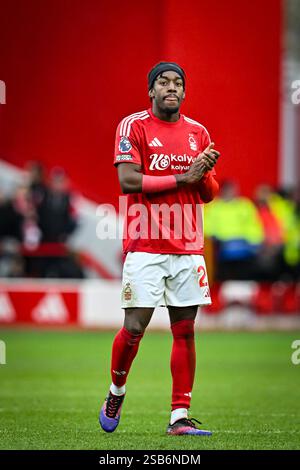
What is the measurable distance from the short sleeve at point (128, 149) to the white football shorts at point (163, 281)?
0.64 meters

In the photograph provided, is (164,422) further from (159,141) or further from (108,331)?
(108,331)

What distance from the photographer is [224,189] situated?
731 inches

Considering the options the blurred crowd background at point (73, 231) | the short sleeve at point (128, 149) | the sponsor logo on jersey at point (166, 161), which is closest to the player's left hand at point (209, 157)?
the sponsor logo on jersey at point (166, 161)

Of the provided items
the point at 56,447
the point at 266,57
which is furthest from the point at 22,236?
the point at 56,447

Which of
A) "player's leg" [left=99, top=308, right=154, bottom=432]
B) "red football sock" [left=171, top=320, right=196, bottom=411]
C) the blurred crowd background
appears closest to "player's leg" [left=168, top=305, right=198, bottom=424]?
"red football sock" [left=171, top=320, right=196, bottom=411]

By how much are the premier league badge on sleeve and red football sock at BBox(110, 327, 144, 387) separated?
3.92 feet

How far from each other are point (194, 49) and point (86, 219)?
10.9 metres

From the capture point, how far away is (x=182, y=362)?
773cm

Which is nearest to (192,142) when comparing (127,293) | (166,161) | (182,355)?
(166,161)

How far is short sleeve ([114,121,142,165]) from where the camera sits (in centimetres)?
755

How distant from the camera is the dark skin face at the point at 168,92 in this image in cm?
759

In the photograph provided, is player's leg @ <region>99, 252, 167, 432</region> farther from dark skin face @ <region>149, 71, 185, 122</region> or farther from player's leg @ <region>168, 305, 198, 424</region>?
dark skin face @ <region>149, 71, 185, 122</region>

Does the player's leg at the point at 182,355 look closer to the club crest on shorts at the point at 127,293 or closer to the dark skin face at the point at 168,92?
the club crest on shorts at the point at 127,293

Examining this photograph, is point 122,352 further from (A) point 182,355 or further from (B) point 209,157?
(B) point 209,157
